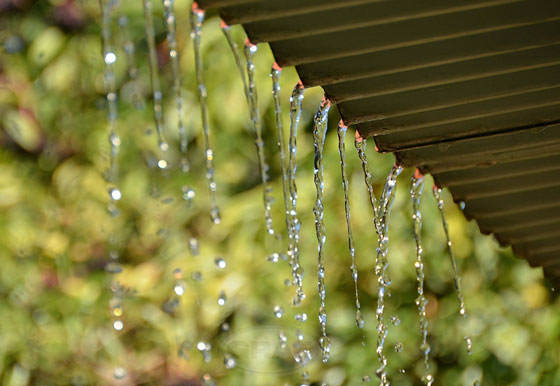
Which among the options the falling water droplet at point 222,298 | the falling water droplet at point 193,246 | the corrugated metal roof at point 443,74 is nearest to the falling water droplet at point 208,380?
the falling water droplet at point 222,298

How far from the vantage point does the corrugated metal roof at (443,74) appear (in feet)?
3.01

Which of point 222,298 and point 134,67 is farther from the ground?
point 134,67

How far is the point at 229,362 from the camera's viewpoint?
2.16 metres

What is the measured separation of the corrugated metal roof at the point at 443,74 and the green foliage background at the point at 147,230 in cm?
85

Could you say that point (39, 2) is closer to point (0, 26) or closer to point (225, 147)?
point (0, 26)

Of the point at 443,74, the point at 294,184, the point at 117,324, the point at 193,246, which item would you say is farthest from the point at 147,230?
the point at 443,74

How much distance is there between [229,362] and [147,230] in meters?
0.38

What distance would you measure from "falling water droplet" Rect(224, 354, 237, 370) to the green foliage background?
19mm

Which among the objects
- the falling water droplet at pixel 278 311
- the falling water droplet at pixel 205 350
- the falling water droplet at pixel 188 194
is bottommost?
the falling water droplet at pixel 205 350

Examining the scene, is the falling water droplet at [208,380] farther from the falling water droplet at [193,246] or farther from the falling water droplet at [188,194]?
the falling water droplet at [188,194]

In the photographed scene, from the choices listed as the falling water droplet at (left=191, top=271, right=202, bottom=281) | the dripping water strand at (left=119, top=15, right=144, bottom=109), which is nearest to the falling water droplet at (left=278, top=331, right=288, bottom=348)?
the falling water droplet at (left=191, top=271, right=202, bottom=281)

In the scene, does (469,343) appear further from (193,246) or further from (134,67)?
(134,67)

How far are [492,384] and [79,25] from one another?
1.38m

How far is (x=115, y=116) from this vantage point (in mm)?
2074
